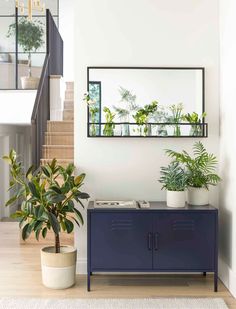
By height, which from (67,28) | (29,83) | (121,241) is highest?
(67,28)

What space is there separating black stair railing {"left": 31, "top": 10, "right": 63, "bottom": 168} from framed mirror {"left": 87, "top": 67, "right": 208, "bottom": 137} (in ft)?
4.09

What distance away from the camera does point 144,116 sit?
4.29 metres

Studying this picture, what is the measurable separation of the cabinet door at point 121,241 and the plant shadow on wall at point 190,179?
1.15ft

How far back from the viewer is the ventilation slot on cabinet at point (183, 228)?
12.8 feet

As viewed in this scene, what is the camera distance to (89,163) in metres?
4.39

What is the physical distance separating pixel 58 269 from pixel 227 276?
1.51m

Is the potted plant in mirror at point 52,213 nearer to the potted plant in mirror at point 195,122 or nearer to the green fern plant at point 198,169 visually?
the green fern plant at point 198,169

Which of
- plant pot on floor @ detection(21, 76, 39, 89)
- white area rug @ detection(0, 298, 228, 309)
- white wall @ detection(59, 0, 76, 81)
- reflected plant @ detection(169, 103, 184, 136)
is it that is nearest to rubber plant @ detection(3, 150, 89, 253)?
white area rug @ detection(0, 298, 228, 309)

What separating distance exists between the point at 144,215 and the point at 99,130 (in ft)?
3.19

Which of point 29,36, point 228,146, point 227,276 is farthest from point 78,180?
point 29,36

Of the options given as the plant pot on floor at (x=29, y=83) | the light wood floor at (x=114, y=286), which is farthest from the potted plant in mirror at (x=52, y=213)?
the plant pot on floor at (x=29, y=83)

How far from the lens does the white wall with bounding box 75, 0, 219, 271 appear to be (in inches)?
171

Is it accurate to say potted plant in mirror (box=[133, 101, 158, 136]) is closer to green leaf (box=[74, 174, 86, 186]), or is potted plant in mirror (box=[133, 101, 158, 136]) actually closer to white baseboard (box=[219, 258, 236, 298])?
green leaf (box=[74, 174, 86, 186])

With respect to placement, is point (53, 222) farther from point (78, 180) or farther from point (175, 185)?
point (175, 185)
